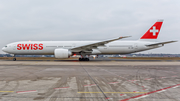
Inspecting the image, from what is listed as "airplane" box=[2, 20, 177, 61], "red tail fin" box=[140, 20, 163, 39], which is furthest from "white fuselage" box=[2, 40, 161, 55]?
"red tail fin" box=[140, 20, 163, 39]

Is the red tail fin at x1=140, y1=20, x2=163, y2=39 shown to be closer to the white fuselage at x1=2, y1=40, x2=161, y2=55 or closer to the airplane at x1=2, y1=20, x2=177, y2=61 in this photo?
the airplane at x1=2, y1=20, x2=177, y2=61

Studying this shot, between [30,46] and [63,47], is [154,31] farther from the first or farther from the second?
[30,46]

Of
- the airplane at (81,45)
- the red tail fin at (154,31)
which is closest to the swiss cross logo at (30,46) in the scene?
the airplane at (81,45)

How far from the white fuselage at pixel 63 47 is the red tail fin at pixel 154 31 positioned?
1284 millimetres

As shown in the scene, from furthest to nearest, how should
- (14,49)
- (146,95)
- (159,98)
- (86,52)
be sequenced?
(14,49)
(86,52)
(146,95)
(159,98)

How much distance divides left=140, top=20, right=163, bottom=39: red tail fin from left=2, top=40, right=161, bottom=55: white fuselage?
1.28m

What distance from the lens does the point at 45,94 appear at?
13.5 feet

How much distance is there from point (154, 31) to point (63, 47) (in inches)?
656

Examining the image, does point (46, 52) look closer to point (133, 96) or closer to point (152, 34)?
point (152, 34)

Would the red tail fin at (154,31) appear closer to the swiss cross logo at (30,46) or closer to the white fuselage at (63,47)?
the white fuselage at (63,47)

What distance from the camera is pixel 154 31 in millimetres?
23797

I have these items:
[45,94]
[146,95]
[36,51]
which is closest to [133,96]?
[146,95]

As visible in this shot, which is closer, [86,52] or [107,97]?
[107,97]

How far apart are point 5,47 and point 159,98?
86.2ft
